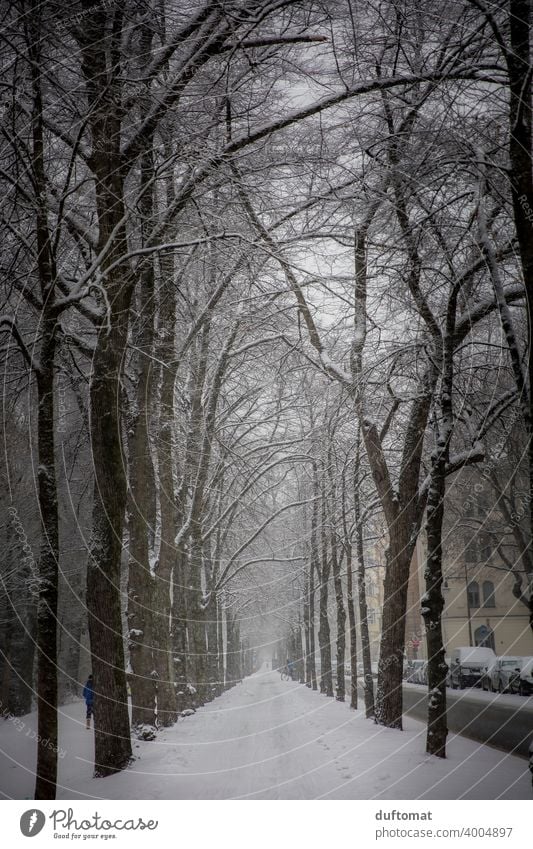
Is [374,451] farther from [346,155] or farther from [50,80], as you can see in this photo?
[50,80]

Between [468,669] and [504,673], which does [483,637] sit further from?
[504,673]

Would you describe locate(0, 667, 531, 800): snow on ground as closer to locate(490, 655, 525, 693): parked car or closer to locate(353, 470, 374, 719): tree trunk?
locate(353, 470, 374, 719): tree trunk

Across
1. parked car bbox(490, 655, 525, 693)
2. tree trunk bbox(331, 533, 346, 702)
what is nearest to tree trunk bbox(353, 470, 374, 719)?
tree trunk bbox(331, 533, 346, 702)

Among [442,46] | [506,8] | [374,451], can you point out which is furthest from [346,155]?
[374,451]

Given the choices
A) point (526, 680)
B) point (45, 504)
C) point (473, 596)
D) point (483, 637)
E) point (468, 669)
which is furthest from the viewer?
point (473, 596)

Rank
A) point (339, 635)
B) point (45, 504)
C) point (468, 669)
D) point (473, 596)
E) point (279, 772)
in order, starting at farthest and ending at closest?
point (473, 596), point (468, 669), point (339, 635), point (45, 504), point (279, 772)

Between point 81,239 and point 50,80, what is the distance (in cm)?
178

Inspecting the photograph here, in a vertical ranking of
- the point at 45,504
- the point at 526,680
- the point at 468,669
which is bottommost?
the point at 468,669

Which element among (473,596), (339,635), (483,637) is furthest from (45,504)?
(483,637)

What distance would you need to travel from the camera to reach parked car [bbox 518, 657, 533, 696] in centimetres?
2350

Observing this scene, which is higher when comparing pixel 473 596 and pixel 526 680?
pixel 473 596

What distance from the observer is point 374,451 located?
11.5 meters

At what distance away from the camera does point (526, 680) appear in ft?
77.9

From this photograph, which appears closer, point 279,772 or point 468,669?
point 279,772
